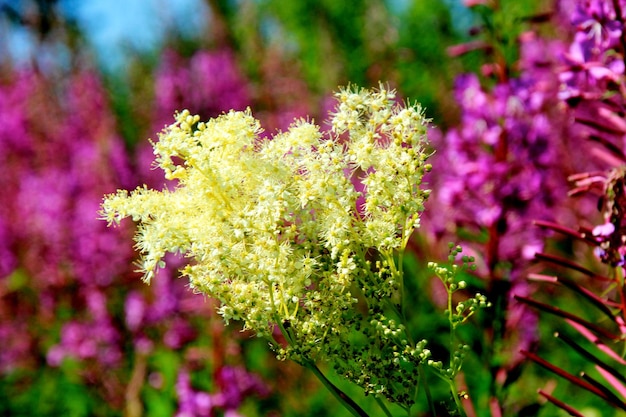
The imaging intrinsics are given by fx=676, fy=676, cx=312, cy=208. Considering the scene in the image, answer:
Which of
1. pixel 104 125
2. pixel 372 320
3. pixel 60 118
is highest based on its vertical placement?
pixel 60 118

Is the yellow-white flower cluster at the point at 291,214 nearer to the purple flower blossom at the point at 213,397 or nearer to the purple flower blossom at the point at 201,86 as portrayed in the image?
the purple flower blossom at the point at 213,397

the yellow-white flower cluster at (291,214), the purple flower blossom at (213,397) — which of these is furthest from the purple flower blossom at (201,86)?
the yellow-white flower cluster at (291,214)

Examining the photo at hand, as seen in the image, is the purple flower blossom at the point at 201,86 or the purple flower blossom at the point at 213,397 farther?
the purple flower blossom at the point at 201,86

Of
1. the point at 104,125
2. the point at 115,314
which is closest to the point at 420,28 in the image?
the point at 104,125

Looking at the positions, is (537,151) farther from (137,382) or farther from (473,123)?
(137,382)

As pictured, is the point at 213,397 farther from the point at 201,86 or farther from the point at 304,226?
the point at 201,86

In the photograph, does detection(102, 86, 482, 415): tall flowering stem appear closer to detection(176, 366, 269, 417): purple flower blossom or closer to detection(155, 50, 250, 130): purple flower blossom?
detection(176, 366, 269, 417): purple flower blossom

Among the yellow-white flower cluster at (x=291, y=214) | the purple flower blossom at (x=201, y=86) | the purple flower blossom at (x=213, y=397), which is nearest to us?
the yellow-white flower cluster at (x=291, y=214)

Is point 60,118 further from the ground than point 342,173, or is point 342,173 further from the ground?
point 60,118
